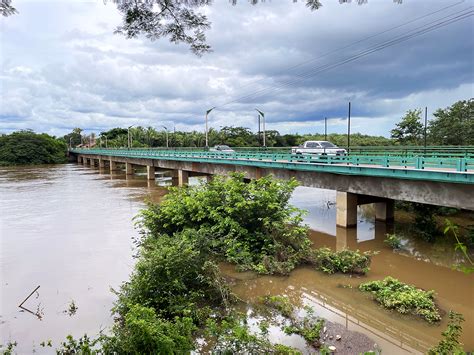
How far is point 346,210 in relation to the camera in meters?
19.9

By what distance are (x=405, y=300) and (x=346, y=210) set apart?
10546mm

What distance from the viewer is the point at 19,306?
1027 centimetres

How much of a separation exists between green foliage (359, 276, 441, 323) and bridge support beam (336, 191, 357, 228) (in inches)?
365

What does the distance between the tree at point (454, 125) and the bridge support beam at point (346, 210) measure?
2163cm

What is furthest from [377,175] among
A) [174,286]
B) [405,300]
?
[174,286]

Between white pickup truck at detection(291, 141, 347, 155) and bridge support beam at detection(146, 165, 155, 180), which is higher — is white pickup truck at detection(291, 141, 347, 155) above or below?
above

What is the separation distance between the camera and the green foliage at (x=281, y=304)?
9.37 m

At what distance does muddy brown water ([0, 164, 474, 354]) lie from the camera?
8.79 m

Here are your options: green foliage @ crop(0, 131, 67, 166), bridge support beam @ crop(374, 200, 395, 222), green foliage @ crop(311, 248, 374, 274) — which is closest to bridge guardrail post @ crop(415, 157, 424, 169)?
green foliage @ crop(311, 248, 374, 274)

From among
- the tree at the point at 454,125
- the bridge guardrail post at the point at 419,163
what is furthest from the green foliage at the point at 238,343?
the tree at the point at 454,125

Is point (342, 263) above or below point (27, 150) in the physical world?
below

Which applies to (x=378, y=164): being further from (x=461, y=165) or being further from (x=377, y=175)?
(x=461, y=165)

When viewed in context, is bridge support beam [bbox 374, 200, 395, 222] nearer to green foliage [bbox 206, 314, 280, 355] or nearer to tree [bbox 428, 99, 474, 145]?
green foliage [bbox 206, 314, 280, 355]

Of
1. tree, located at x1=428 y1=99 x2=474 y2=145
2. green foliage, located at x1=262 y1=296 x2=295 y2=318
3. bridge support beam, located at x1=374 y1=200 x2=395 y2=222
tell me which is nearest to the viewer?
green foliage, located at x1=262 y1=296 x2=295 y2=318
